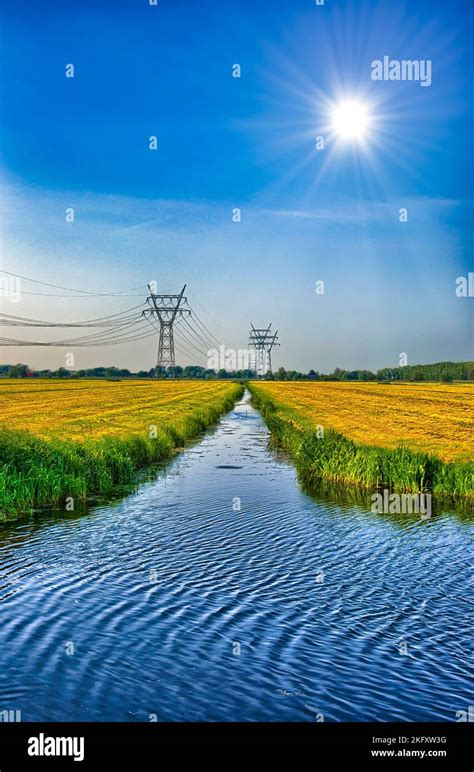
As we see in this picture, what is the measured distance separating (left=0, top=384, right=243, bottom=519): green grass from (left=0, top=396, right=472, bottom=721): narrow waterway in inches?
81.9

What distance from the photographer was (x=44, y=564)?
1377 cm

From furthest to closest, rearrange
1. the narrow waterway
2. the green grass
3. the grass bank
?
the grass bank
the green grass
the narrow waterway

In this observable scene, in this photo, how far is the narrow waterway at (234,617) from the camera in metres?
8.27

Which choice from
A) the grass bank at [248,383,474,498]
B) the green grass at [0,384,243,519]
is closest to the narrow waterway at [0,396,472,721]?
the green grass at [0,384,243,519]

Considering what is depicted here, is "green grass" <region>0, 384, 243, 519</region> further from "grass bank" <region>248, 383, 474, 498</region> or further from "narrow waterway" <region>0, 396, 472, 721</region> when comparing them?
"grass bank" <region>248, 383, 474, 498</region>

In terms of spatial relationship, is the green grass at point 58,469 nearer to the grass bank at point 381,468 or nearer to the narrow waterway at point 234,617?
the narrow waterway at point 234,617

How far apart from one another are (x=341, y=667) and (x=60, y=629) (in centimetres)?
422

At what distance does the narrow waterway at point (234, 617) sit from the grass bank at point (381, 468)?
4.09 meters

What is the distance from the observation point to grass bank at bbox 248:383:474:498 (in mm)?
22859

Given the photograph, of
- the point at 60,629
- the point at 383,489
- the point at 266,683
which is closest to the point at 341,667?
the point at 266,683

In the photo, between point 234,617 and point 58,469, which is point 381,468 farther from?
point 234,617

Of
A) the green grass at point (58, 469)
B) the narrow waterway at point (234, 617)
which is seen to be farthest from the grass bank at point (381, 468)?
the green grass at point (58, 469)

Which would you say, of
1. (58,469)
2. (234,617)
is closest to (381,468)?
(58,469)
